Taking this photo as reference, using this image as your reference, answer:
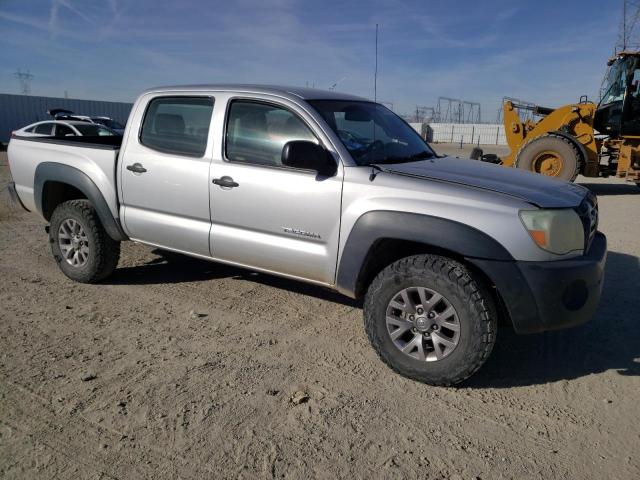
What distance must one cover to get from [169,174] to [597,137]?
454 inches

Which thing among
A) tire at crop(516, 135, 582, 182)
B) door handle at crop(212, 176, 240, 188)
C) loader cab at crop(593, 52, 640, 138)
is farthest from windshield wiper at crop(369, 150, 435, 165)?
loader cab at crop(593, 52, 640, 138)

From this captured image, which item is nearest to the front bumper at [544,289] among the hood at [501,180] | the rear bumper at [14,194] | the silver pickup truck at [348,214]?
the silver pickup truck at [348,214]

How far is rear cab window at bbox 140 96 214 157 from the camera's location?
4.15 metres

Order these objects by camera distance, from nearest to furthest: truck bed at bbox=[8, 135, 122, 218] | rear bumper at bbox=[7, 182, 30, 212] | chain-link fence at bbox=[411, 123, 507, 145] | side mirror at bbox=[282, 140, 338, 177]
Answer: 1. side mirror at bbox=[282, 140, 338, 177]
2. truck bed at bbox=[8, 135, 122, 218]
3. rear bumper at bbox=[7, 182, 30, 212]
4. chain-link fence at bbox=[411, 123, 507, 145]

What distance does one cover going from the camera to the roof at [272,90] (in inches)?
153

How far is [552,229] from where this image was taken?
2920 mm

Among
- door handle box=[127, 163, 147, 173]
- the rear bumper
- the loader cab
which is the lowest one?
the rear bumper

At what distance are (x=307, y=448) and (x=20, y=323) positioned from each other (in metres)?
2.72

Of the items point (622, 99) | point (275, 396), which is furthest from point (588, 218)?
point (622, 99)

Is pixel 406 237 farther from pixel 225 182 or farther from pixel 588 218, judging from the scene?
pixel 225 182

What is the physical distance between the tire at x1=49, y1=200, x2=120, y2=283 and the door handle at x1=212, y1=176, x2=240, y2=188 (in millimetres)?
1529

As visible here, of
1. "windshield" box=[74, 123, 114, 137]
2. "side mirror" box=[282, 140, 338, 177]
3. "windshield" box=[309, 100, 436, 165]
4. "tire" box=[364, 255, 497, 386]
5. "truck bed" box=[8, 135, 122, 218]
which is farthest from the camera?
"windshield" box=[74, 123, 114, 137]

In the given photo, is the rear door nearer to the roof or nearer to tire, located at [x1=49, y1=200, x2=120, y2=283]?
the roof

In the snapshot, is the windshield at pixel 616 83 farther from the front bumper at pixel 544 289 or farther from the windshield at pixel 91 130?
the windshield at pixel 91 130
